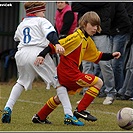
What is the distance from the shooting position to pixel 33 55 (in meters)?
8.38

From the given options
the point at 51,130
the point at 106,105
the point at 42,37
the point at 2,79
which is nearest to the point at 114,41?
the point at 106,105

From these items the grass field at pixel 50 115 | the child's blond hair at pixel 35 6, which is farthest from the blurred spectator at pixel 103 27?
the child's blond hair at pixel 35 6

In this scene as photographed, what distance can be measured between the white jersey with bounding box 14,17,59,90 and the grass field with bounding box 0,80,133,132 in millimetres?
623

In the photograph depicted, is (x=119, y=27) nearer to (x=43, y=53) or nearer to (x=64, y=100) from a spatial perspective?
(x=64, y=100)

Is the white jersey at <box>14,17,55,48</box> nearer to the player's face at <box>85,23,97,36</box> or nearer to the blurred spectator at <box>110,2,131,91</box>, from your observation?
the player's face at <box>85,23,97,36</box>

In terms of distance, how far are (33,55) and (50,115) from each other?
5.23 ft

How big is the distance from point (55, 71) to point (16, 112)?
1.74 m

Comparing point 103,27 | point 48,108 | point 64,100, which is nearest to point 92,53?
point 64,100

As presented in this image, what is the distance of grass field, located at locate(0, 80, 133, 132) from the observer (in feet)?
26.2

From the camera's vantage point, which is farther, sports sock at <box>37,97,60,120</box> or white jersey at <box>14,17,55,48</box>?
sports sock at <box>37,97,60,120</box>

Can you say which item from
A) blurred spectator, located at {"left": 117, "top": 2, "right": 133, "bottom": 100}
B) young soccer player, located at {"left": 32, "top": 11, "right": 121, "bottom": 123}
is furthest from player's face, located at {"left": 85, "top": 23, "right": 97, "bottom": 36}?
blurred spectator, located at {"left": 117, "top": 2, "right": 133, "bottom": 100}

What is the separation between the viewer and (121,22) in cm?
1185

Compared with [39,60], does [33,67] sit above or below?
below

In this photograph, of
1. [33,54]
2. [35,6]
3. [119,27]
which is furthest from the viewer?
[119,27]
